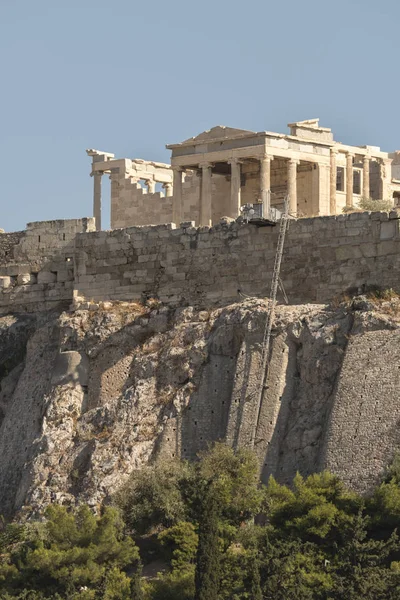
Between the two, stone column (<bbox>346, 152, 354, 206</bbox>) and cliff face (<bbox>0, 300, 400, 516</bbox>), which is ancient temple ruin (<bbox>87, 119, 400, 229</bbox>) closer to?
stone column (<bbox>346, 152, 354, 206</bbox>)

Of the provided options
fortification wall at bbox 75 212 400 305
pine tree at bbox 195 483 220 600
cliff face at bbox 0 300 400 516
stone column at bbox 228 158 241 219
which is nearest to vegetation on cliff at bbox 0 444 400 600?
pine tree at bbox 195 483 220 600

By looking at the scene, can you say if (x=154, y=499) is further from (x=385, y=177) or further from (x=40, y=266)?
(x=385, y=177)

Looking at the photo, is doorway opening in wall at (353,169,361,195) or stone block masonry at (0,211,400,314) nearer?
Result: stone block masonry at (0,211,400,314)

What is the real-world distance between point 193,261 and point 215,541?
966cm

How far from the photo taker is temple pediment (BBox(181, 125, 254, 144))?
220 feet

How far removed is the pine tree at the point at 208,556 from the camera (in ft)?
164

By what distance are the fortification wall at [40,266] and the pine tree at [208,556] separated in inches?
459

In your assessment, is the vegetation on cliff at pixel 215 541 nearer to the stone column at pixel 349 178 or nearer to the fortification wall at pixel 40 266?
the fortification wall at pixel 40 266

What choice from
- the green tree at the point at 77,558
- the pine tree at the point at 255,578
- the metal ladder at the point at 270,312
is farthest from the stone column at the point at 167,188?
the pine tree at the point at 255,578

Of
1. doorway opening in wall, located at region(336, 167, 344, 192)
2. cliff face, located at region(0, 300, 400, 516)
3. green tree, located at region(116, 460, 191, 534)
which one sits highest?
doorway opening in wall, located at region(336, 167, 344, 192)

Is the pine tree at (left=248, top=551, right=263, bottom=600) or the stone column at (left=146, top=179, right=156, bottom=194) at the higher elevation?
the stone column at (left=146, top=179, right=156, bottom=194)

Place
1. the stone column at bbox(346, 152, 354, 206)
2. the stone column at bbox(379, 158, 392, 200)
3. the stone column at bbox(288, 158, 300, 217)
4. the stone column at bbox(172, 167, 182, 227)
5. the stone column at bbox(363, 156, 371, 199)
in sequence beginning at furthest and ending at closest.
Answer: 1. the stone column at bbox(379, 158, 392, 200)
2. the stone column at bbox(363, 156, 371, 199)
3. the stone column at bbox(346, 152, 354, 206)
4. the stone column at bbox(172, 167, 182, 227)
5. the stone column at bbox(288, 158, 300, 217)

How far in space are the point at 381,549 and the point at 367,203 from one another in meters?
19.6

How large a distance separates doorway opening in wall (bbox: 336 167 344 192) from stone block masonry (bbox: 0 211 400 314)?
10834 mm
